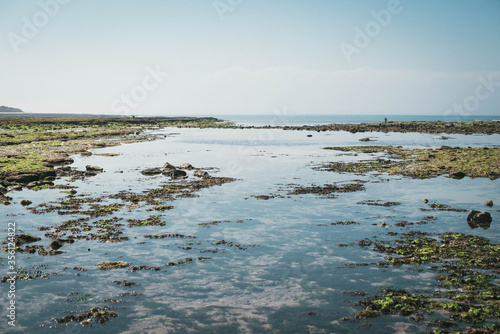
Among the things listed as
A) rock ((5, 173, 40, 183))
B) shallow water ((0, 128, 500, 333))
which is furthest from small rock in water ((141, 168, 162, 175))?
rock ((5, 173, 40, 183))

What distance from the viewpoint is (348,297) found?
13.4m

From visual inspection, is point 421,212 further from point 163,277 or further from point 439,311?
point 163,277

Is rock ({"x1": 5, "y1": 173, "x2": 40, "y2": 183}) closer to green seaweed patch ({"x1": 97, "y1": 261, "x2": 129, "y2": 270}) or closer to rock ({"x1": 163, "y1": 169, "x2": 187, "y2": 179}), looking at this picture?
rock ({"x1": 163, "y1": 169, "x2": 187, "y2": 179})

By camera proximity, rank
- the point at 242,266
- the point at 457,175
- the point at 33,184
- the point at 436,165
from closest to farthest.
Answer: the point at 242,266
the point at 33,184
the point at 457,175
the point at 436,165

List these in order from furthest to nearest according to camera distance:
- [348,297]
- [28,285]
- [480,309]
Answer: [28,285] < [348,297] < [480,309]

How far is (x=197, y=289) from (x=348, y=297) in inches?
236

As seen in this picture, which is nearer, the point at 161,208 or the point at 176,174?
the point at 161,208

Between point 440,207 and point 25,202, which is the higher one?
point 440,207

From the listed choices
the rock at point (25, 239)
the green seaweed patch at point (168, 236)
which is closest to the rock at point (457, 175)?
the green seaweed patch at point (168, 236)

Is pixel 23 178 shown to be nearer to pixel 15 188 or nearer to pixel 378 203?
pixel 15 188

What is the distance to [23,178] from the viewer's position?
119 ft

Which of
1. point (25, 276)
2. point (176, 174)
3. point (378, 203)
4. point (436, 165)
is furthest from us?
point (436, 165)

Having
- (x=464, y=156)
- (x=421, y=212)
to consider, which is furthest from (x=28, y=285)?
(x=464, y=156)

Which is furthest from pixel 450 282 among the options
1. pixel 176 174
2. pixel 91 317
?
pixel 176 174
